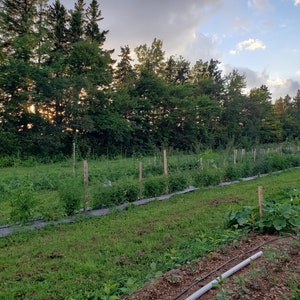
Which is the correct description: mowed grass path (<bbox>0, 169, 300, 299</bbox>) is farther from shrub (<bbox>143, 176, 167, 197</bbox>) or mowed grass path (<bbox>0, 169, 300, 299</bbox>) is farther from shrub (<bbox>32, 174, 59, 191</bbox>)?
shrub (<bbox>32, 174, 59, 191</bbox>)

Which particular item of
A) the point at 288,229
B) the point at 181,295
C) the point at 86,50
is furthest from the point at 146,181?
the point at 86,50

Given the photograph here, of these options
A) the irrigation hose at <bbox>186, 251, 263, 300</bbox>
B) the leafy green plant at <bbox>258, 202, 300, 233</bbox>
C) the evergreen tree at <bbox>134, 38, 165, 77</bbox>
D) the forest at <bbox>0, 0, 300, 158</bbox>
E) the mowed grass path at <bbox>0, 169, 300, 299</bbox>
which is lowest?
the mowed grass path at <bbox>0, 169, 300, 299</bbox>

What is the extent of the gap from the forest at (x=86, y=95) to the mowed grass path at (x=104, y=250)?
8285 mm

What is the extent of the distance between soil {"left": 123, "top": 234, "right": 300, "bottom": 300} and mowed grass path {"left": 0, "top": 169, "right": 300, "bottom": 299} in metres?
0.21

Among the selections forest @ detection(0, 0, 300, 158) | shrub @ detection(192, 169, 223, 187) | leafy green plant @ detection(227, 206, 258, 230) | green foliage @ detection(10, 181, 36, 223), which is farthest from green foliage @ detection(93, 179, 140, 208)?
forest @ detection(0, 0, 300, 158)

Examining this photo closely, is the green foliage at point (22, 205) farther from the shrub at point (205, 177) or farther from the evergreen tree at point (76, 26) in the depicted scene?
the evergreen tree at point (76, 26)

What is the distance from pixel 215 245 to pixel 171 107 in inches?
1098

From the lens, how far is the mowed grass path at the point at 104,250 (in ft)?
10.5

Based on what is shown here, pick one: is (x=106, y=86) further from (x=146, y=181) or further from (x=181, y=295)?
(x=181, y=295)

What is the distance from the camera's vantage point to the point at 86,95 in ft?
75.5

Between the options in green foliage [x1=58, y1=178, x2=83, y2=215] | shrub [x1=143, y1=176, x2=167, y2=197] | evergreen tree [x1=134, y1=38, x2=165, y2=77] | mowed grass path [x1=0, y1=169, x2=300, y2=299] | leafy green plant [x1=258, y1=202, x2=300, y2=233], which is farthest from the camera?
evergreen tree [x1=134, y1=38, x2=165, y2=77]

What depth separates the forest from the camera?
774 inches

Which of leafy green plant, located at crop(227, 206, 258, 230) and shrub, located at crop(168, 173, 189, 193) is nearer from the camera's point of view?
leafy green plant, located at crop(227, 206, 258, 230)

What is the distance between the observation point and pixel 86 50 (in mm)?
23328
